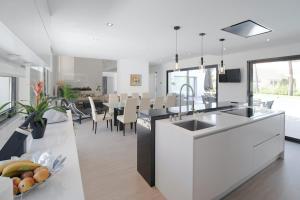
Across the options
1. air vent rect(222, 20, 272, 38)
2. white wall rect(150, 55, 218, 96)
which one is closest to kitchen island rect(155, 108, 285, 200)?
air vent rect(222, 20, 272, 38)

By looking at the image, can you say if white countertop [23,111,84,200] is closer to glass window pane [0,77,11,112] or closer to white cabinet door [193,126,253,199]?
glass window pane [0,77,11,112]

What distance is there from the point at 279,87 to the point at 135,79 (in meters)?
5.19

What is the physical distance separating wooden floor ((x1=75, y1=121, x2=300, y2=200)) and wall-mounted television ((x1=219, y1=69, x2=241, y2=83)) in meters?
2.42

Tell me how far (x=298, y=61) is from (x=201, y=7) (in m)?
3.45

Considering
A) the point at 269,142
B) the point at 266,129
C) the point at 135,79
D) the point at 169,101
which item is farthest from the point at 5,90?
the point at 135,79

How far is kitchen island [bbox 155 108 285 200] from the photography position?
5.24 feet

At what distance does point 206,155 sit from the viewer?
1650 millimetres

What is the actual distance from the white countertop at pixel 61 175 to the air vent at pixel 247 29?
3.15m

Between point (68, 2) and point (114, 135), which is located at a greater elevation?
point (68, 2)

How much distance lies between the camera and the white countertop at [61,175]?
77 centimetres

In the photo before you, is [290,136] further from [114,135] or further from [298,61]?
[114,135]

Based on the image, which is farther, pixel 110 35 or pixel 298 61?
pixel 298 61

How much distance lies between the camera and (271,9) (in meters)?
2.32

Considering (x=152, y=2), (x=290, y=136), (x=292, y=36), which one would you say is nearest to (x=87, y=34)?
(x=152, y=2)
